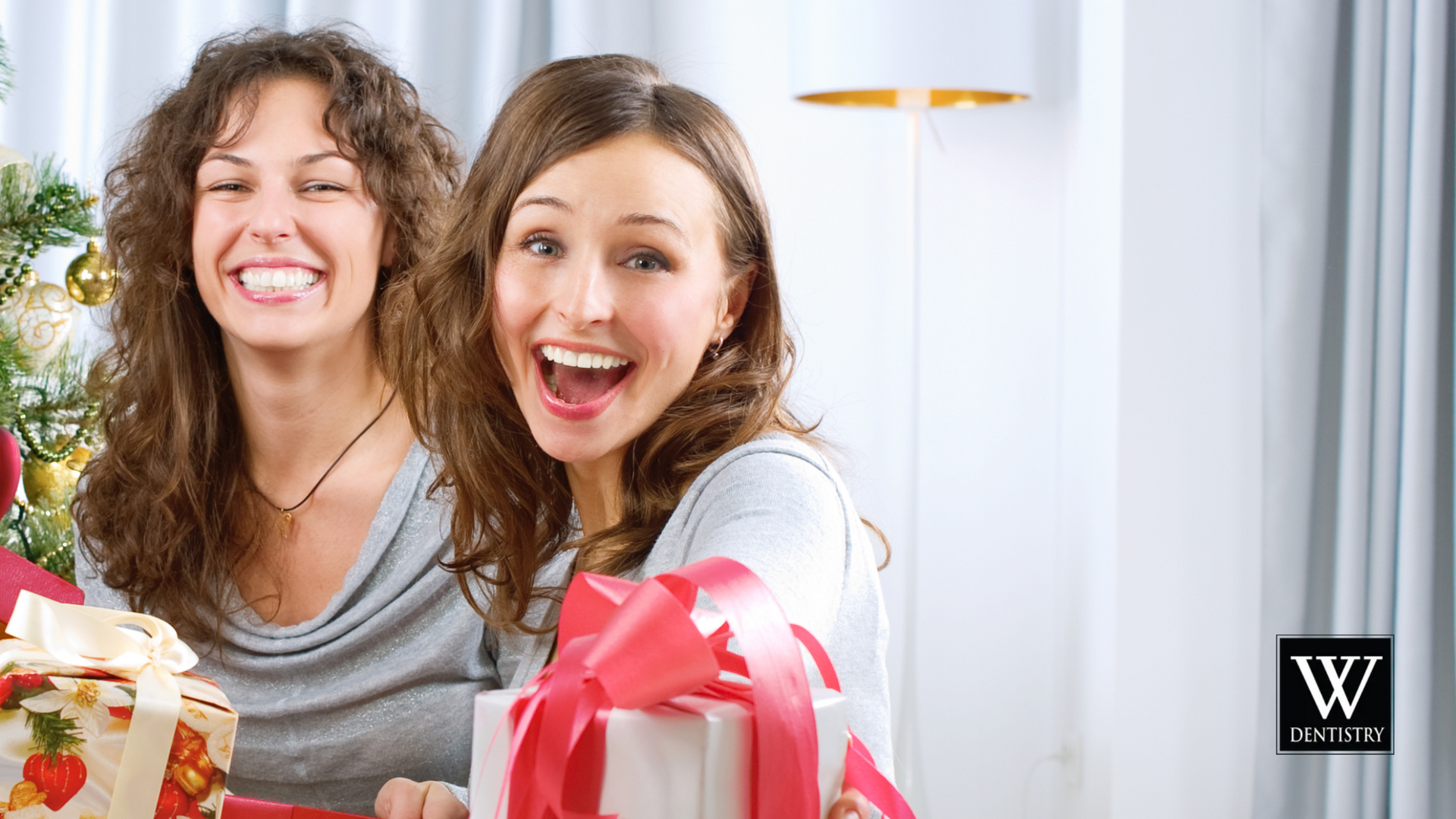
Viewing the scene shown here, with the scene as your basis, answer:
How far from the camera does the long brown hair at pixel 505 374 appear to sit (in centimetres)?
79

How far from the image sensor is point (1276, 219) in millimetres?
1791

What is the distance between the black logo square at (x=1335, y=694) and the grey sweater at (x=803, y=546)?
1219mm

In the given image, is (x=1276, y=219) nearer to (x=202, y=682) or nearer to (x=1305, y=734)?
(x=1305, y=734)

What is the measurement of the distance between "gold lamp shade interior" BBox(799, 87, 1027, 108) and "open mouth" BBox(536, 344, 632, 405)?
4.70ft

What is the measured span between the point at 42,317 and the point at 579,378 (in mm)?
832

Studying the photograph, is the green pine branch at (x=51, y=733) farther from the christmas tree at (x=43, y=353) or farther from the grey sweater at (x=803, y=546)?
the christmas tree at (x=43, y=353)

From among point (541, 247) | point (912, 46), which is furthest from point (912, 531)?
point (541, 247)

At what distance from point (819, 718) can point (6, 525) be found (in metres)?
1.26

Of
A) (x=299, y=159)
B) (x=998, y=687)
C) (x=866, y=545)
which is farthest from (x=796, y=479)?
(x=998, y=687)

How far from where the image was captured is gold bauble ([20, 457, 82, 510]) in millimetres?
1353

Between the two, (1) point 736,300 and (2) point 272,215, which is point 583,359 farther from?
(2) point 272,215

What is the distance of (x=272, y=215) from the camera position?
111 cm

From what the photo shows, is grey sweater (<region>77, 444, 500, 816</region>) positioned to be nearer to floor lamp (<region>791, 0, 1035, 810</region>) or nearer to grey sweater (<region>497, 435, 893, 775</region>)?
grey sweater (<region>497, 435, 893, 775</region>)

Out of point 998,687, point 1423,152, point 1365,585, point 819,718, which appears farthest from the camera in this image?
point 998,687
